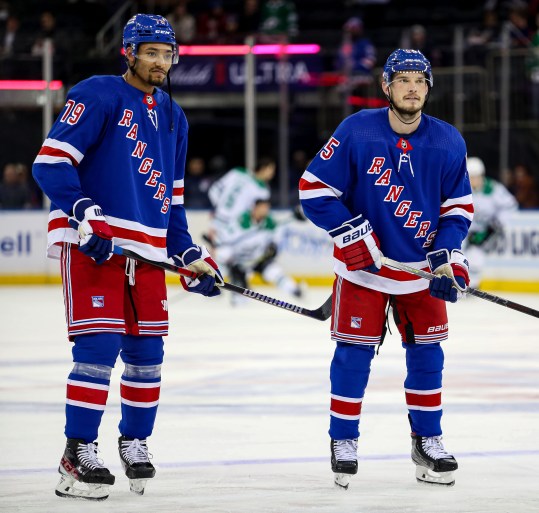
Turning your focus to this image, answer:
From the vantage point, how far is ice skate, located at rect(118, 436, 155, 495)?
3.81 meters

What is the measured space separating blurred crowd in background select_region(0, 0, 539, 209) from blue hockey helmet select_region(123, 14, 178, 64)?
327 inches

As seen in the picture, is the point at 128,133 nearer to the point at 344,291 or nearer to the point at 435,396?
the point at 344,291

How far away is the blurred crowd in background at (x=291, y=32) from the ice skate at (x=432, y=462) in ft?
26.5

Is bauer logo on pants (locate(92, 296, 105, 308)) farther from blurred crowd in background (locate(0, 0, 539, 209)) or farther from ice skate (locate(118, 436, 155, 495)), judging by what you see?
blurred crowd in background (locate(0, 0, 539, 209))

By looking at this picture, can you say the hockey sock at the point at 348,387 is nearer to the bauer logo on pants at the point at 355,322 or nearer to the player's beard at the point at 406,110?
the bauer logo on pants at the point at 355,322

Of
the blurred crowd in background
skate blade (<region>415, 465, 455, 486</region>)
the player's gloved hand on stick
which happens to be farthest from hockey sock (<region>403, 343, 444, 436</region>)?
the blurred crowd in background

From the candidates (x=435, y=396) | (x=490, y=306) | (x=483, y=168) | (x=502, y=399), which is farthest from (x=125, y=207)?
(x=483, y=168)

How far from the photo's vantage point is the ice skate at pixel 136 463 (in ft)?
12.5

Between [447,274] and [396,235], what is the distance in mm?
202

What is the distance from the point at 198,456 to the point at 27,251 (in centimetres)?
909

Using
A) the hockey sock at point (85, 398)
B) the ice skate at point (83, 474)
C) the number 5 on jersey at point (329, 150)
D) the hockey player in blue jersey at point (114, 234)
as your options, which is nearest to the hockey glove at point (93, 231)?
the hockey player in blue jersey at point (114, 234)

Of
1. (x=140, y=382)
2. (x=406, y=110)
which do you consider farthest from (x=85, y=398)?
(x=406, y=110)

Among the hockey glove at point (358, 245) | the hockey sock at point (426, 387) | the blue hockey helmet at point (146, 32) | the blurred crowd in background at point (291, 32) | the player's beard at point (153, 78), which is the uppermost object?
the blurred crowd in background at point (291, 32)

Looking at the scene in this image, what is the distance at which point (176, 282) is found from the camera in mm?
13188
